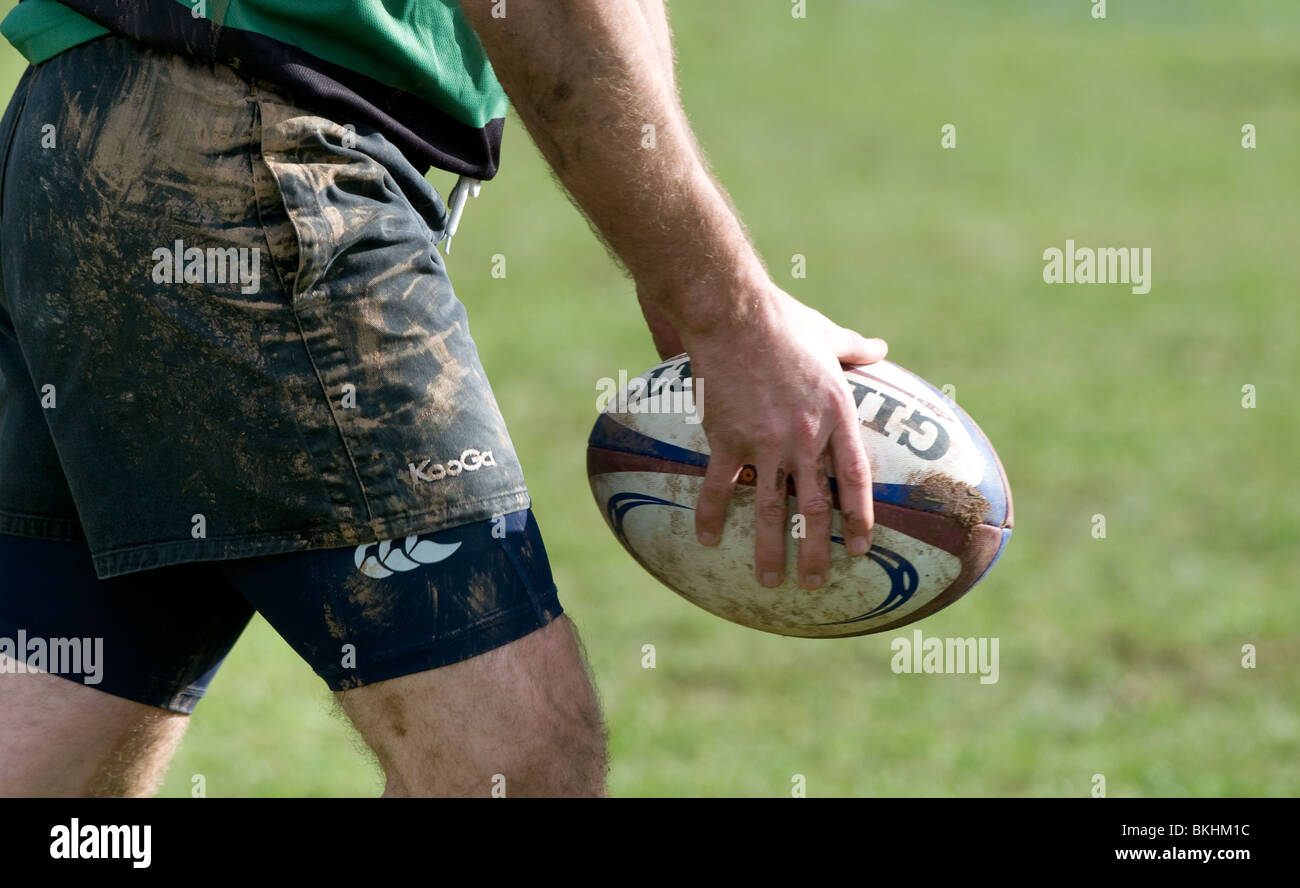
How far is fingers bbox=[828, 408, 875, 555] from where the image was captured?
2.20 metres

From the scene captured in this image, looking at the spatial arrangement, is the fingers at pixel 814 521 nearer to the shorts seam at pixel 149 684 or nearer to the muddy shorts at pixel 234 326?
the muddy shorts at pixel 234 326

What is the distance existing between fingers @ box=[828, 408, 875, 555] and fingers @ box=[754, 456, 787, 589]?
9 centimetres

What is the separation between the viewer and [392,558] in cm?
207

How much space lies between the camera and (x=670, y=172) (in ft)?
6.72

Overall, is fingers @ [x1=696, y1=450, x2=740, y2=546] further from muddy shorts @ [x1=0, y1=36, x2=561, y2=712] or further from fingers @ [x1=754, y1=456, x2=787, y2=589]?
muddy shorts @ [x1=0, y1=36, x2=561, y2=712]

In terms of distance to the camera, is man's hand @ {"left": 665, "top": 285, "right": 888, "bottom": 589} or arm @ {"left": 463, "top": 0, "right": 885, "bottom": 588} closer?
arm @ {"left": 463, "top": 0, "right": 885, "bottom": 588}

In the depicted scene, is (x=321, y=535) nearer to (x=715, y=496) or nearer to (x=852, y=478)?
(x=715, y=496)

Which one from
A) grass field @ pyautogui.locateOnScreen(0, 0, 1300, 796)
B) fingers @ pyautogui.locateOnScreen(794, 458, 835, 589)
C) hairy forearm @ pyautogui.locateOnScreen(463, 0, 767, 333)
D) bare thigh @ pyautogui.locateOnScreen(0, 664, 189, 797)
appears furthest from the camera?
grass field @ pyautogui.locateOnScreen(0, 0, 1300, 796)

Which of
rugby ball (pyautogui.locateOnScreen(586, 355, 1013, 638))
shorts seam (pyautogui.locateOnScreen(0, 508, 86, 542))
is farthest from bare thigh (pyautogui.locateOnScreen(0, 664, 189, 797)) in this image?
rugby ball (pyautogui.locateOnScreen(586, 355, 1013, 638))

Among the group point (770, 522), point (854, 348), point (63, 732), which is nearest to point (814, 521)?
point (770, 522)

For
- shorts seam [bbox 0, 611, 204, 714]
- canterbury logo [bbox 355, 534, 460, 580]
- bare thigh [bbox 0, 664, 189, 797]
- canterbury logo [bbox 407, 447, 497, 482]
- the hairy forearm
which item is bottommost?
bare thigh [bbox 0, 664, 189, 797]

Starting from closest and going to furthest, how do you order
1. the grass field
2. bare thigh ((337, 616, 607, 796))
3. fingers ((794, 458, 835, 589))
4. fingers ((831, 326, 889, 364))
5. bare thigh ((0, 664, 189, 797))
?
1. bare thigh ((337, 616, 607, 796))
2. fingers ((794, 458, 835, 589))
3. fingers ((831, 326, 889, 364))
4. bare thigh ((0, 664, 189, 797))
5. the grass field
